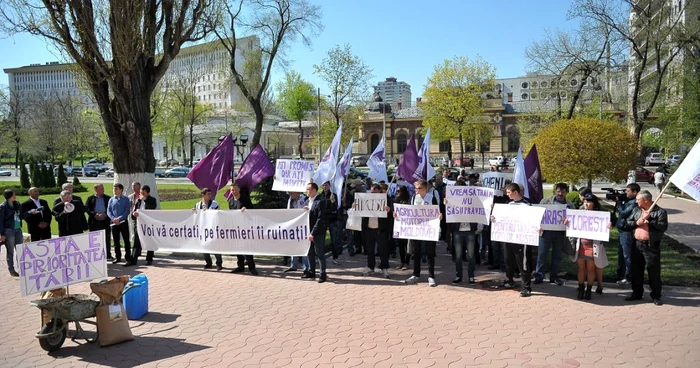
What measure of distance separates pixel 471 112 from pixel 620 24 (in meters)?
23.1

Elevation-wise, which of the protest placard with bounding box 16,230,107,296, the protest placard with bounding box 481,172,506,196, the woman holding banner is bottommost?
the woman holding banner

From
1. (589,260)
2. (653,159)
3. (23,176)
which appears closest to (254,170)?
(589,260)

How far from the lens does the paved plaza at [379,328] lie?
6438mm

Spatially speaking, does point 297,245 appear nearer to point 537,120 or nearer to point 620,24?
point 620,24

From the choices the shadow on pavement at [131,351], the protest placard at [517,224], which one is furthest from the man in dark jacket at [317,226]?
the shadow on pavement at [131,351]

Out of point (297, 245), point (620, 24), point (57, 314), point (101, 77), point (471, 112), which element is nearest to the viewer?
point (57, 314)

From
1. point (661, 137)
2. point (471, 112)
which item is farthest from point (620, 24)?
point (471, 112)

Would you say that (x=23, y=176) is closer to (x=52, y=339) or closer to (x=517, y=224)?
(x=52, y=339)

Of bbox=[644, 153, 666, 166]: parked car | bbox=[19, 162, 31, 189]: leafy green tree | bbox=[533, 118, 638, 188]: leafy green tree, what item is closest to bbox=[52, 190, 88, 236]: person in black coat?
bbox=[533, 118, 638, 188]: leafy green tree

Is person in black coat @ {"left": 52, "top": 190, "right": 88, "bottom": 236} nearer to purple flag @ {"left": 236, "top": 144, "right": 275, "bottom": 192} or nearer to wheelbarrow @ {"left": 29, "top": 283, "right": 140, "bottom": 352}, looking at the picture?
purple flag @ {"left": 236, "top": 144, "right": 275, "bottom": 192}

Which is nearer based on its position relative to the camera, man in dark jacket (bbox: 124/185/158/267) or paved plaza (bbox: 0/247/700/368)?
paved plaza (bbox: 0/247/700/368)

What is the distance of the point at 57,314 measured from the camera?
6.74 m

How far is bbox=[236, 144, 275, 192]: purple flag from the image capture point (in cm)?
1336

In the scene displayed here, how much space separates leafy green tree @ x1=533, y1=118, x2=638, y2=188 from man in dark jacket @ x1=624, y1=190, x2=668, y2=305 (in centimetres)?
822
